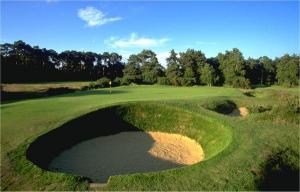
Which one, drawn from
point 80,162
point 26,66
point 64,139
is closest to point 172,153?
point 80,162

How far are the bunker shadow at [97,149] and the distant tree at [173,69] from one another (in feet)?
152

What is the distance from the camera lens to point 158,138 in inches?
847

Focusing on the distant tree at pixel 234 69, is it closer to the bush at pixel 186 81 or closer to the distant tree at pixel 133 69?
the bush at pixel 186 81

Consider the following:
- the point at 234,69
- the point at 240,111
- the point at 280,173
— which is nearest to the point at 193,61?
the point at 234,69

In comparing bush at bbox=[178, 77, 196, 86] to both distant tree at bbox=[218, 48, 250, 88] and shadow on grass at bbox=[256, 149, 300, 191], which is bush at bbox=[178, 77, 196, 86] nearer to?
distant tree at bbox=[218, 48, 250, 88]

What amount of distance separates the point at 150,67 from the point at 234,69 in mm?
18851

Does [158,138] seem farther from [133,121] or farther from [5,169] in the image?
[5,169]

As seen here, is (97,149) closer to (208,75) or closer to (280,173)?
(280,173)

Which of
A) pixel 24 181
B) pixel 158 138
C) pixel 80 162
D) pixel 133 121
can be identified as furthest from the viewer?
pixel 133 121

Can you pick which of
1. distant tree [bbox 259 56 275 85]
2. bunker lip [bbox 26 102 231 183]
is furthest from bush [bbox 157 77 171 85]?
bunker lip [bbox 26 102 231 183]

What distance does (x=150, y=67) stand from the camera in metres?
74.8

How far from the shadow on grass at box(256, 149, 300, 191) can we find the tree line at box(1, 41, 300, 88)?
165 ft

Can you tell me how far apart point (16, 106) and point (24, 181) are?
45.1ft

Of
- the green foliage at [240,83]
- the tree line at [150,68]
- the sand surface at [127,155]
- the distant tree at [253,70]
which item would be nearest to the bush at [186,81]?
the tree line at [150,68]
